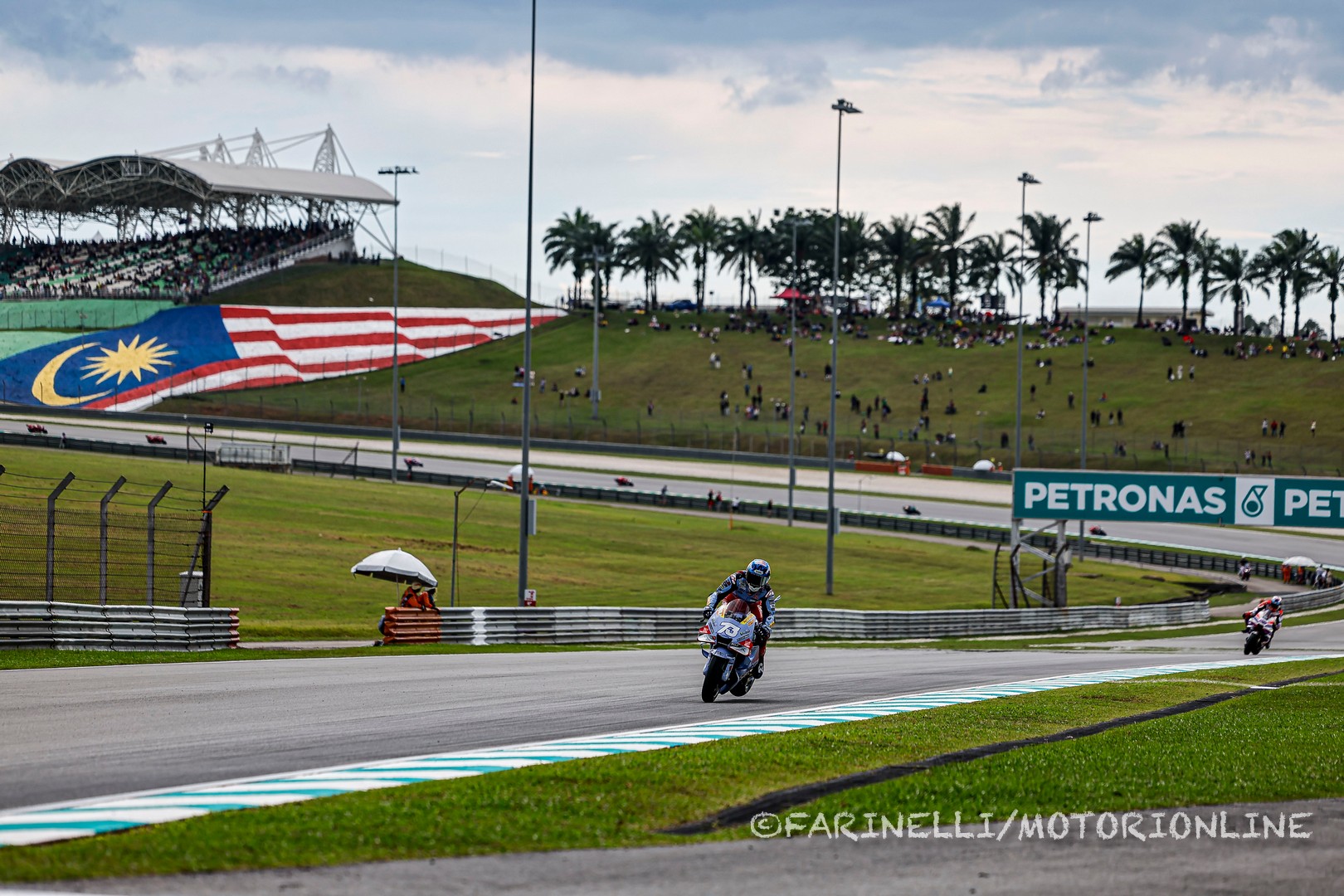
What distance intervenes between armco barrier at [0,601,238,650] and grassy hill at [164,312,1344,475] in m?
57.9

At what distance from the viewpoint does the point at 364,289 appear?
431 ft

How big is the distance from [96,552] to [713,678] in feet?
67.0

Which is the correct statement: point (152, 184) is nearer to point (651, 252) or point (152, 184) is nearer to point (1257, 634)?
point (651, 252)

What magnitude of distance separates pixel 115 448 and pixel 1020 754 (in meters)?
68.5

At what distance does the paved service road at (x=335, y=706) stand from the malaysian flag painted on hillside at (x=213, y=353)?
81415 millimetres

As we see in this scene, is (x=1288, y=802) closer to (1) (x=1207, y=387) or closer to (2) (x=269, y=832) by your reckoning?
(2) (x=269, y=832)

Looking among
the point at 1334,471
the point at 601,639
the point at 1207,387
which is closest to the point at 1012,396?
the point at 1207,387

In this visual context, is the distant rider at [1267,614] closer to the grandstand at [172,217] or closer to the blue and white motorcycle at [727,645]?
the blue and white motorcycle at [727,645]

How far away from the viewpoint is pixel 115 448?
72.1 meters

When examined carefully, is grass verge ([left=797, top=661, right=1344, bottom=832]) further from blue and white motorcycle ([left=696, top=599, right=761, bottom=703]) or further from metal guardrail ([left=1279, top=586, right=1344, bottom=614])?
metal guardrail ([left=1279, top=586, right=1344, bottom=614])

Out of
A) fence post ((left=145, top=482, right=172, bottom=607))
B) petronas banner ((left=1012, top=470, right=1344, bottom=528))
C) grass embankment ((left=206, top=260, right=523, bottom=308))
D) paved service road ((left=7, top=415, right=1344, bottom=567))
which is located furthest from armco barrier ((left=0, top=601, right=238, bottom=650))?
grass embankment ((left=206, top=260, right=523, bottom=308))

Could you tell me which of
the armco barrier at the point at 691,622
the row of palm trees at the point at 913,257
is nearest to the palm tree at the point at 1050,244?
the row of palm trees at the point at 913,257

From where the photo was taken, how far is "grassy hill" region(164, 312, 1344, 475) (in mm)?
86062

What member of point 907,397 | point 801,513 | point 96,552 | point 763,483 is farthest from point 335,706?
point 907,397
